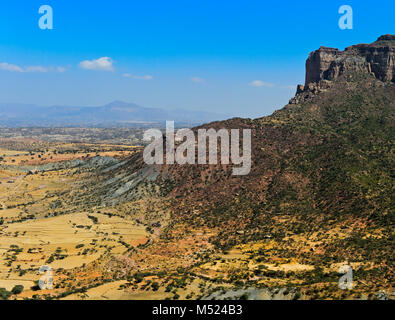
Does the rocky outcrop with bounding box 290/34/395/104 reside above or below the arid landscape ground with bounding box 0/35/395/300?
above

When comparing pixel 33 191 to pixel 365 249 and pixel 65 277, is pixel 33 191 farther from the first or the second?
pixel 365 249

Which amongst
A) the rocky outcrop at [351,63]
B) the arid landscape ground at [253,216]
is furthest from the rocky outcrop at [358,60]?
the arid landscape ground at [253,216]

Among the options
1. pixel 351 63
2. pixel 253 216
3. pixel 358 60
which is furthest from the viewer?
pixel 351 63

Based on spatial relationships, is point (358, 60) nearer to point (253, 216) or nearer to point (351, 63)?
point (351, 63)

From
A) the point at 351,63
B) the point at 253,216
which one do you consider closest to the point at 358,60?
the point at 351,63

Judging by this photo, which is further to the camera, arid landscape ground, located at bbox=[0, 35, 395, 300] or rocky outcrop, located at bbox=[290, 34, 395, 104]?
rocky outcrop, located at bbox=[290, 34, 395, 104]

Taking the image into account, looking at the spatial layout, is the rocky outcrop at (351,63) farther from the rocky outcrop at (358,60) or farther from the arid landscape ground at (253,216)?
the arid landscape ground at (253,216)

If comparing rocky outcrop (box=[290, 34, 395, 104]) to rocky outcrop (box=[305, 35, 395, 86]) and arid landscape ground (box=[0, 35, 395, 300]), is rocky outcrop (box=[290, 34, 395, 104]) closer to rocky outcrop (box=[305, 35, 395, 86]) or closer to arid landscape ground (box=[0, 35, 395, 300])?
rocky outcrop (box=[305, 35, 395, 86])

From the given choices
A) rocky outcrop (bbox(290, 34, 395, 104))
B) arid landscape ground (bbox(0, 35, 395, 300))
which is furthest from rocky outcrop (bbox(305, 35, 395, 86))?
arid landscape ground (bbox(0, 35, 395, 300))
